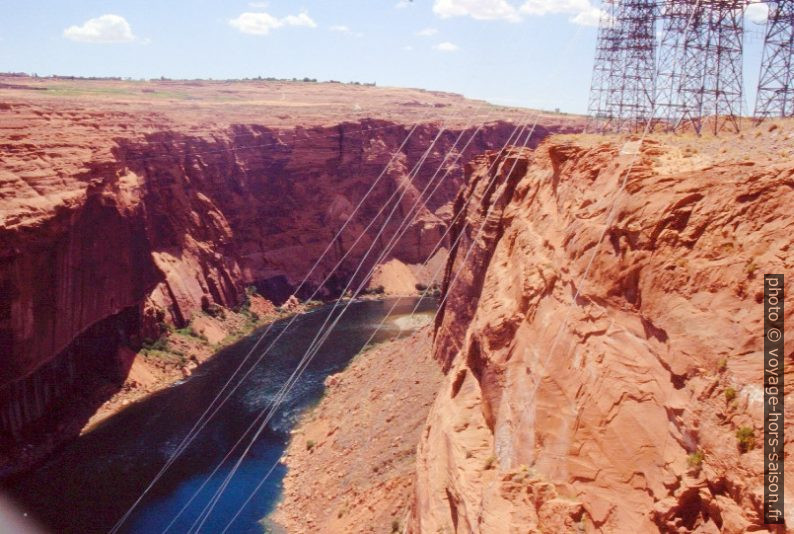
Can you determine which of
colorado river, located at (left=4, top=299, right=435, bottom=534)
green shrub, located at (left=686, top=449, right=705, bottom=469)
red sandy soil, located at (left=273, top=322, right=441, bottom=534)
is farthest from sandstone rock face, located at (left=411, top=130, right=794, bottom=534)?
colorado river, located at (left=4, top=299, right=435, bottom=534)

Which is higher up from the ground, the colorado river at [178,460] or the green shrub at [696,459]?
the green shrub at [696,459]

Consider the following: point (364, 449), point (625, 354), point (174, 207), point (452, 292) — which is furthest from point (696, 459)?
point (174, 207)

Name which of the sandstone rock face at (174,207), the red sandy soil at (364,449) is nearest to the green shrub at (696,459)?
the red sandy soil at (364,449)

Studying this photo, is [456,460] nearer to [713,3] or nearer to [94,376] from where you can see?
[713,3]

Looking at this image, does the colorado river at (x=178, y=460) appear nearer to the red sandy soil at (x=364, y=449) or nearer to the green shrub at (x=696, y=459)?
the red sandy soil at (x=364, y=449)

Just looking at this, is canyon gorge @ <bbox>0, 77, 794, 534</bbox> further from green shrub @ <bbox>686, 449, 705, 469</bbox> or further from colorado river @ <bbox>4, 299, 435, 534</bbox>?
colorado river @ <bbox>4, 299, 435, 534</bbox>

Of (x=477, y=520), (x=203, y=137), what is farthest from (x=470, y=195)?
(x=203, y=137)

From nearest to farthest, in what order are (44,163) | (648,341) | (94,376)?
(648,341)
(44,163)
(94,376)
